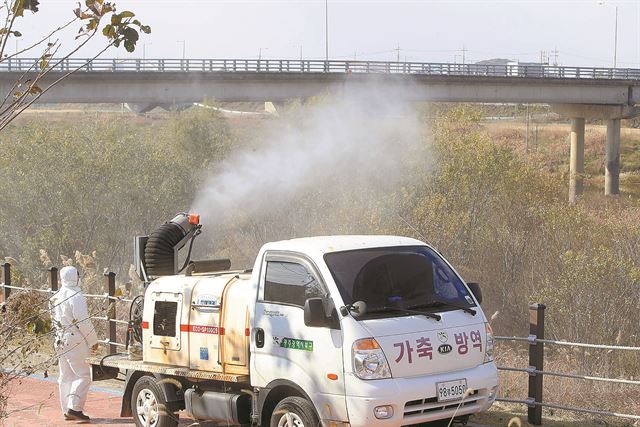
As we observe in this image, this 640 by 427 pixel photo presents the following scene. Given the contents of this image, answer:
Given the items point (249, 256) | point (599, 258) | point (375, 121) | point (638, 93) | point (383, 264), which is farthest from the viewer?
point (638, 93)

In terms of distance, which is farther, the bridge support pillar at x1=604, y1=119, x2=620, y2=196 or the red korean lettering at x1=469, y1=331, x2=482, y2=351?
the bridge support pillar at x1=604, y1=119, x2=620, y2=196

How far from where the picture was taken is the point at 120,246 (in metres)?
42.2

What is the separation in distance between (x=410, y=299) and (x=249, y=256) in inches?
1150

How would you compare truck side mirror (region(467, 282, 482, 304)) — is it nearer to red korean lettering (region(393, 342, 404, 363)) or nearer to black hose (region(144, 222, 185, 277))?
red korean lettering (region(393, 342, 404, 363))

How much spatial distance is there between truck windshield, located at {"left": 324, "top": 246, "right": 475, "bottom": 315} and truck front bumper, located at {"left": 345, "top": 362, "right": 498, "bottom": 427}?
0.65 m

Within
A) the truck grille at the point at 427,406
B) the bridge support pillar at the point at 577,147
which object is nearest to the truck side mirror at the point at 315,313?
the truck grille at the point at 427,406

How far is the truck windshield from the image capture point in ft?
28.5

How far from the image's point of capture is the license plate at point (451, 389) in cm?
836

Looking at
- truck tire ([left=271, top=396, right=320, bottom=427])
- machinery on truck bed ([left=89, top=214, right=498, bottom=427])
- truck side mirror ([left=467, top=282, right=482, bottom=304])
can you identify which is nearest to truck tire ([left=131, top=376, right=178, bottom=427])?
machinery on truck bed ([left=89, top=214, right=498, bottom=427])

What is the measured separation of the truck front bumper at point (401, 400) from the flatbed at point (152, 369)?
1501mm

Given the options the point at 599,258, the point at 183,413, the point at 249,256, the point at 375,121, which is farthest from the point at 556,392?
the point at 375,121

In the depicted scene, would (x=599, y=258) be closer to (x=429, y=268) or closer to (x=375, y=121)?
(x=375, y=121)

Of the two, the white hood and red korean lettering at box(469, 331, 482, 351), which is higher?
the white hood

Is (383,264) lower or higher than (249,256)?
higher
